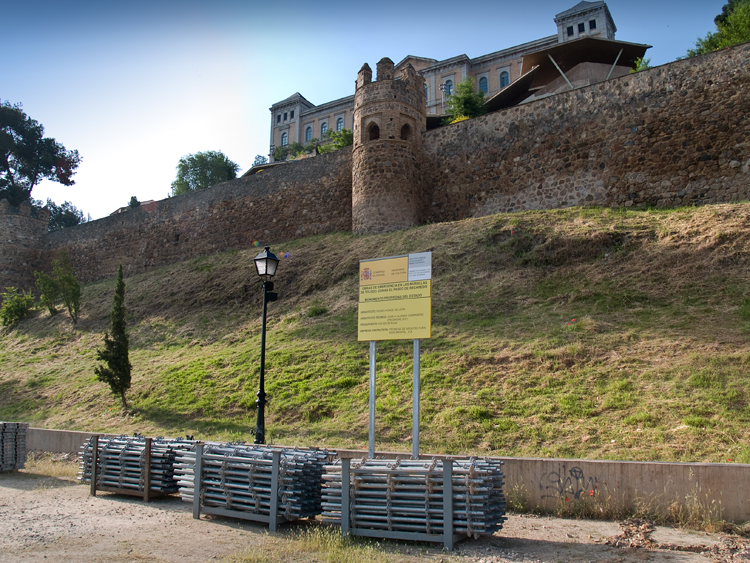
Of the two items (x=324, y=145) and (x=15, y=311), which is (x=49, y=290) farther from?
(x=324, y=145)

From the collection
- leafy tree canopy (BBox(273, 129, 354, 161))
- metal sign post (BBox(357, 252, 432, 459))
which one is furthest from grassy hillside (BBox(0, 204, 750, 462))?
leafy tree canopy (BBox(273, 129, 354, 161))

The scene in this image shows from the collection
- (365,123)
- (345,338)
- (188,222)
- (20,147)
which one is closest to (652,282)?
(345,338)

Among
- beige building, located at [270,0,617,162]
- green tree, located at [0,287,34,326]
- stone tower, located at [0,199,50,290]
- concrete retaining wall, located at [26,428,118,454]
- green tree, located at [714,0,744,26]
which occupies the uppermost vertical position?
beige building, located at [270,0,617,162]

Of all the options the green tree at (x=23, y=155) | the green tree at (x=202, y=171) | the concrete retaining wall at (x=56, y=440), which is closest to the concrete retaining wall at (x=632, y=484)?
the concrete retaining wall at (x=56, y=440)

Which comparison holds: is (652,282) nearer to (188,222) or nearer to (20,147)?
(188,222)

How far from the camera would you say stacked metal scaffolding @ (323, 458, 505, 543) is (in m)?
5.68

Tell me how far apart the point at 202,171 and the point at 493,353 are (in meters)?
48.0

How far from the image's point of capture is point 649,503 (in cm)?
637

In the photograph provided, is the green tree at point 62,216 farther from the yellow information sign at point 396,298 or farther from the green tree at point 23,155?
the yellow information sign at point 396,298

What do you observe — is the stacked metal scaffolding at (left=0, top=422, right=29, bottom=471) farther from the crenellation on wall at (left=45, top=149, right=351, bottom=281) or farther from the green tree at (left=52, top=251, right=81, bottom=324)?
the crenellation on wall at (left=45, top=149, right=351, bottom=281)

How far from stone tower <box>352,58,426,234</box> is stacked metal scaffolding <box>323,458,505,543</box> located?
47.1 ft

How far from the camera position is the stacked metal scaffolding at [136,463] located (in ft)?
26.9

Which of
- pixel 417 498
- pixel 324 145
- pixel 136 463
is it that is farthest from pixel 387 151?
pixel 324 145

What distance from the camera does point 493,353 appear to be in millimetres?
11219
